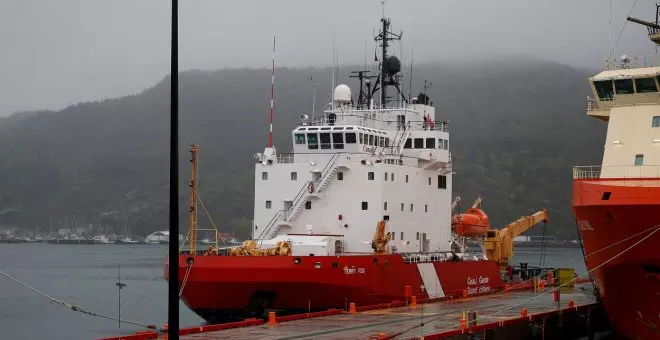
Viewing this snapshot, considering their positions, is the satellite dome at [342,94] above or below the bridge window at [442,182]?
above

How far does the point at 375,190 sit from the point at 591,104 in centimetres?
898

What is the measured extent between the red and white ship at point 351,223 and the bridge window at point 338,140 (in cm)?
4

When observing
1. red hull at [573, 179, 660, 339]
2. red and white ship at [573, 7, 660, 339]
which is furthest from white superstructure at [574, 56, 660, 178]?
red hull at [573, 179, 660, 339]

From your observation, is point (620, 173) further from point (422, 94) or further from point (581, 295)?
point (422, 94)

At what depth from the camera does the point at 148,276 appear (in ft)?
282

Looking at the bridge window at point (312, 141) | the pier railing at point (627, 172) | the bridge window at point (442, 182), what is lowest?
the bridge window at point (442, 182)

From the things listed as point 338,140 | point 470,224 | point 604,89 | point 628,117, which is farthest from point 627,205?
point 470,224

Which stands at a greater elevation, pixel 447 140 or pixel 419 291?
pixel 447 140

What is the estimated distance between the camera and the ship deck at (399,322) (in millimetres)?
21016

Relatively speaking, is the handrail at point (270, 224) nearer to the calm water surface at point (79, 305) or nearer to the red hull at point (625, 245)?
the calm water surface at point (79, 305)

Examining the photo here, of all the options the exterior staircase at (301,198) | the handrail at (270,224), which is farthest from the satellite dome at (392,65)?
the handrail at (270,224)

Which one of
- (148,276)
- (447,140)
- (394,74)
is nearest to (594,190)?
(447,140)

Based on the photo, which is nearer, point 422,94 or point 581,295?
point 581,295

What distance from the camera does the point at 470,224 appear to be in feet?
137
